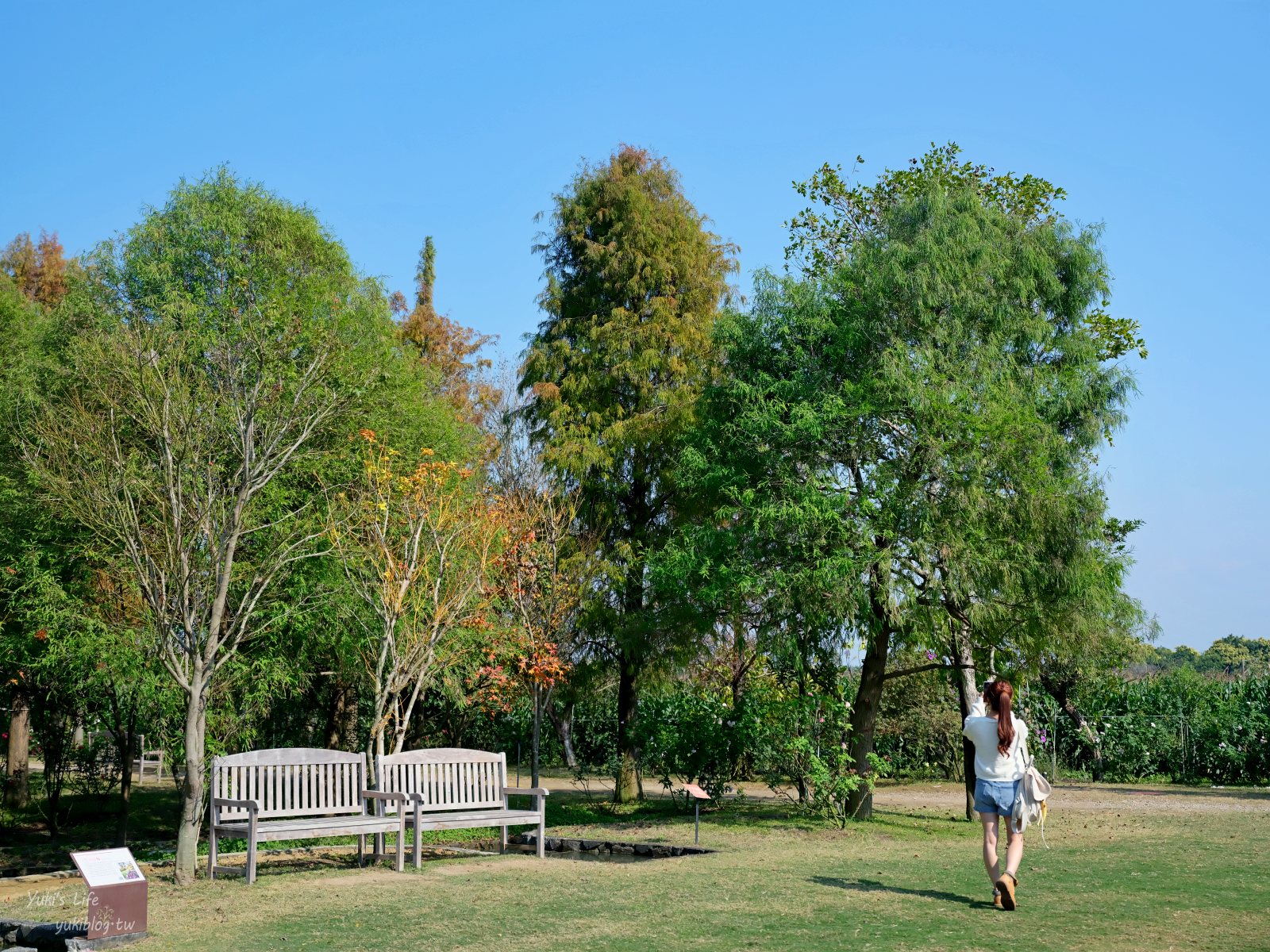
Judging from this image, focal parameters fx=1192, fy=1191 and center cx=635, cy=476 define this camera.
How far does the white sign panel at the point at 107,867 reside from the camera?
24.8 ft

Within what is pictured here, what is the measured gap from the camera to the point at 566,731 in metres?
27.4

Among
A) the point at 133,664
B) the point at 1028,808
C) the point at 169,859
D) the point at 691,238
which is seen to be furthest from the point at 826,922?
the point at 691,238

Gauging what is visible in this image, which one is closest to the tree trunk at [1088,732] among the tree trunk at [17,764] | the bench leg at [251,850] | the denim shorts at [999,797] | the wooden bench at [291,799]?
the wooden bench at [291,799]

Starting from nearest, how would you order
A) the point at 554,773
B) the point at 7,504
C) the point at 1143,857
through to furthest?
1. the point at 1143,857
2. the point at 7,504
3. the point at 554,773

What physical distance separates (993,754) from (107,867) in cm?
615

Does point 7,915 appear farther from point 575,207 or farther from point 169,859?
point 575,207

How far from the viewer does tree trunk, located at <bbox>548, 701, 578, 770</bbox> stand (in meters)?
27.1

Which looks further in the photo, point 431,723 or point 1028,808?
point 431,723

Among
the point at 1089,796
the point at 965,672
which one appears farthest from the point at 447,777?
the point at 1089,796

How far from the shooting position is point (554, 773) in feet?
89.4

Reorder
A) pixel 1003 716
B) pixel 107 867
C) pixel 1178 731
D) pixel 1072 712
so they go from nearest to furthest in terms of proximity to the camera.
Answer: pixel 107 867 → pixel 1003 716 → pixel 1178 731 → pixel 1072 712

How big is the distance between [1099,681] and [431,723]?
13.7 meters

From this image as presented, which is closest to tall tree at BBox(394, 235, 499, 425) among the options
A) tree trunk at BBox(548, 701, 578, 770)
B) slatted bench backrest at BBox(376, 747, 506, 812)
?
tree trunk at BBox(548, 701, 578, 770)

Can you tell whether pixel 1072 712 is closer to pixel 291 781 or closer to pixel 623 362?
pixel 623 362
